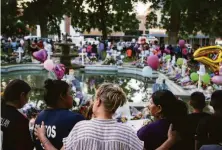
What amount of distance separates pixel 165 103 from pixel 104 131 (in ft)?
2.50

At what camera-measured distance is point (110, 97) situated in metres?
1.98

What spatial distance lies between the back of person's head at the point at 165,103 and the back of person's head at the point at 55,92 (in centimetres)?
65

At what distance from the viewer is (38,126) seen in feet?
7.71

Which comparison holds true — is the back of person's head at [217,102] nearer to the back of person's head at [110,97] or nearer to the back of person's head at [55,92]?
the back of person's head at [110,97]

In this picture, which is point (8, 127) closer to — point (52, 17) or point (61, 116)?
point (61, 116)

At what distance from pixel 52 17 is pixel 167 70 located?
10.7 m

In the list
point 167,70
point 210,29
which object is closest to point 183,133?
point 167,70

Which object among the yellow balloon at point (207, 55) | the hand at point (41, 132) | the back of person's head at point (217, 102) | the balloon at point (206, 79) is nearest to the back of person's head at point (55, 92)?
the hand at point (41, 132)

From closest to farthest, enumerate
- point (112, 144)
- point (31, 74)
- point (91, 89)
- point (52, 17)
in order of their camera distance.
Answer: point (112, 144) → point (52, 17) → point (91, 89) → point (31, 74)

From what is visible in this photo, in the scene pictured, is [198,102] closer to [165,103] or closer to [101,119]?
[165,103]

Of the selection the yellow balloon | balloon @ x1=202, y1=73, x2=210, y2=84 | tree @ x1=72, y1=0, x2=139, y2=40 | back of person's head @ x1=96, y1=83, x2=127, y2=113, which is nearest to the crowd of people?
back of person's head @ x1=96, y1=83, x2=127, y2=113

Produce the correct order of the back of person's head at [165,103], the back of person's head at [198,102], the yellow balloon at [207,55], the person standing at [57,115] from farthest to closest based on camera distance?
the yellow balloon at [207,55] < the back of person's head at [198,102] < the back of person's head at [165,103] < the person standing at [57,115]

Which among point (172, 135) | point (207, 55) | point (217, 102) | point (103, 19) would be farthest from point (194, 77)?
point (103, 19)

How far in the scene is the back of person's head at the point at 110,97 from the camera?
1974mm
